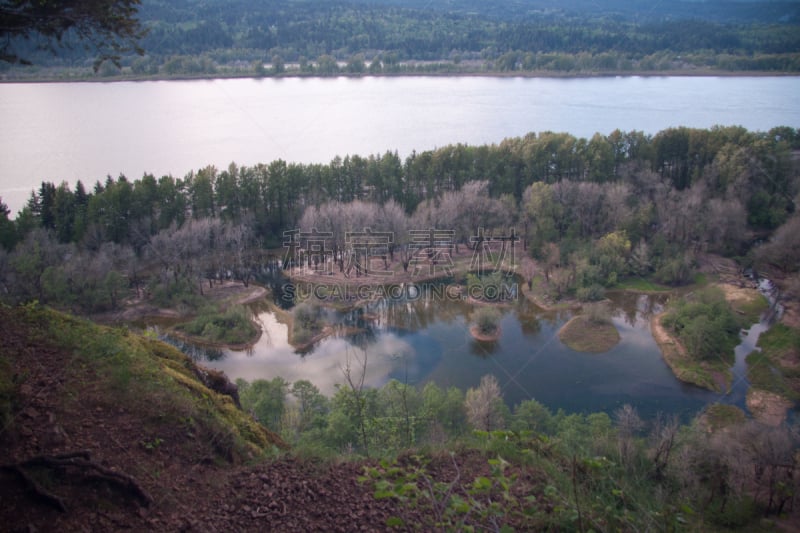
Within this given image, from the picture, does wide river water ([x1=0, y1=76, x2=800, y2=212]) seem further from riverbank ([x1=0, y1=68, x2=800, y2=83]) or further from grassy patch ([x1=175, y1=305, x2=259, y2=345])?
grassy patch ([x1=175, y1=305, x2=259, y2=345])

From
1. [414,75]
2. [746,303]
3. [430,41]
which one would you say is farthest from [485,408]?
[430,41]

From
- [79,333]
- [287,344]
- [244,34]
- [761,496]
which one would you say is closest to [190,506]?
[79,333]

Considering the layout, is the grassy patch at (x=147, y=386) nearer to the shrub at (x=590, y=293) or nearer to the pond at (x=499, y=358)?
the pond at (x=499, y=358)

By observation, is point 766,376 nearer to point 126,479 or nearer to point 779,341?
point 779,341

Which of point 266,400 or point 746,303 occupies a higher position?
point 266,400

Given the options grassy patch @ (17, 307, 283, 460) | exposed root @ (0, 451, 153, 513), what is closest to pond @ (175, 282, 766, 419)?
grassy patch @ (17, 307, 283, 460)

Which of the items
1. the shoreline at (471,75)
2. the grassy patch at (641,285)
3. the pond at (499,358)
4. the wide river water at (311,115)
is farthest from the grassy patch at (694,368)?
the shoreline at (471,75)

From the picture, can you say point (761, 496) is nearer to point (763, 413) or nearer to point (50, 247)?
point (763, 413)
